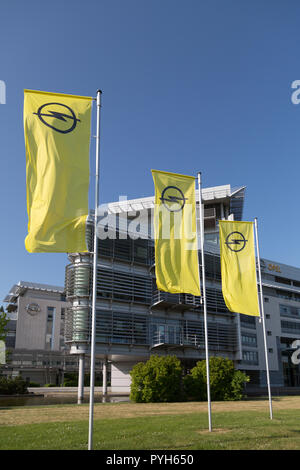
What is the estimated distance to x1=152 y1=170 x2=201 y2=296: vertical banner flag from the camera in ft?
50.1

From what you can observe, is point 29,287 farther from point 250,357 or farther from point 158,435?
point 158,435

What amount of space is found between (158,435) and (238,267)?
28.3 ft

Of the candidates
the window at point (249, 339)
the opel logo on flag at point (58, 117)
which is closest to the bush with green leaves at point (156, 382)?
the opel logo on flag at point (58, 117)

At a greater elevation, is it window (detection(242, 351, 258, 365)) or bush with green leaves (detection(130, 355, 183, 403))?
window (detection(242, 351, 258, 365))

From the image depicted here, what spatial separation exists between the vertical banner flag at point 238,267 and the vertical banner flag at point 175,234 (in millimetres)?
2315

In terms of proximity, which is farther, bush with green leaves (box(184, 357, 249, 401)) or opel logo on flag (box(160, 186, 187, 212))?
bush with green leaves (box(184, 357, 249, 401))

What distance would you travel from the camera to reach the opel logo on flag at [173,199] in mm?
15524

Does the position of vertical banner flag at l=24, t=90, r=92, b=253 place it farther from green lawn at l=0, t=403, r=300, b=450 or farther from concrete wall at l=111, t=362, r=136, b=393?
concrete wall at l=111, t=362, r=136, b=393

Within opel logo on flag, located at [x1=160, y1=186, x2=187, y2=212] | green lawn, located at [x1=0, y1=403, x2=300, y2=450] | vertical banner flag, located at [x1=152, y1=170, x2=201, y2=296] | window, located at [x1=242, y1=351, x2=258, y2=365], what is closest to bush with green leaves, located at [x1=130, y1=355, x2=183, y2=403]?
green lawn, located at [x1=0, y1=403, x2=300, y2=450]

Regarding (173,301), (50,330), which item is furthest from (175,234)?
(50,330)

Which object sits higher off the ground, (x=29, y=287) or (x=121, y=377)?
(x=29, y=287)

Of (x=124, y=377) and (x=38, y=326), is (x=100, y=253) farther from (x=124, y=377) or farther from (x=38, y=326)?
(x=38, y=326)

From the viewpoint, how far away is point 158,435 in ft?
38.7
